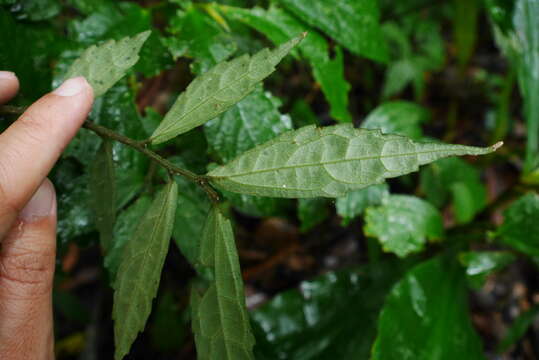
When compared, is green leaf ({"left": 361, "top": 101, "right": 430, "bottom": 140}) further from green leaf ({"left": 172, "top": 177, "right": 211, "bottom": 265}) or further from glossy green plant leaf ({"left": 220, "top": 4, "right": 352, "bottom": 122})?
green leaf ({"left": 172, "top": 177, "right": 211, "bottom": 265})

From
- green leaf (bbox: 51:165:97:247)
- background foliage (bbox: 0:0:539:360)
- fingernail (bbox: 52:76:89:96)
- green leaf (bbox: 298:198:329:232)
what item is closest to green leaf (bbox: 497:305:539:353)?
background foliage (bbox: 0:0:539:360)

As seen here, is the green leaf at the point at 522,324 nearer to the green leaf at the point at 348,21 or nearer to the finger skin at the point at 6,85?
the green leaf at the point at 348,21

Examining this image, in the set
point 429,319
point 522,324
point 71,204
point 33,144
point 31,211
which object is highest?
point 33,144

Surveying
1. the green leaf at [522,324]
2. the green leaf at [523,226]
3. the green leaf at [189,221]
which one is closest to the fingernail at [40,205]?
the green leaf at [189,221]

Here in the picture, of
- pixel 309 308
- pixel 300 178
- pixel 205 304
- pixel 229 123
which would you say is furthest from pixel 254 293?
pixel 300 178

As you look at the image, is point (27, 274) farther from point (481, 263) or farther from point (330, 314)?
point (481, 263)

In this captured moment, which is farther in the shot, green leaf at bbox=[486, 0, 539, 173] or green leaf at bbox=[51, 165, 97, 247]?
green leaf at bbox=[486, 0, 539, 173]

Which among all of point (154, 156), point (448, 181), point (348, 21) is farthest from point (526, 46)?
point (154, 156)
